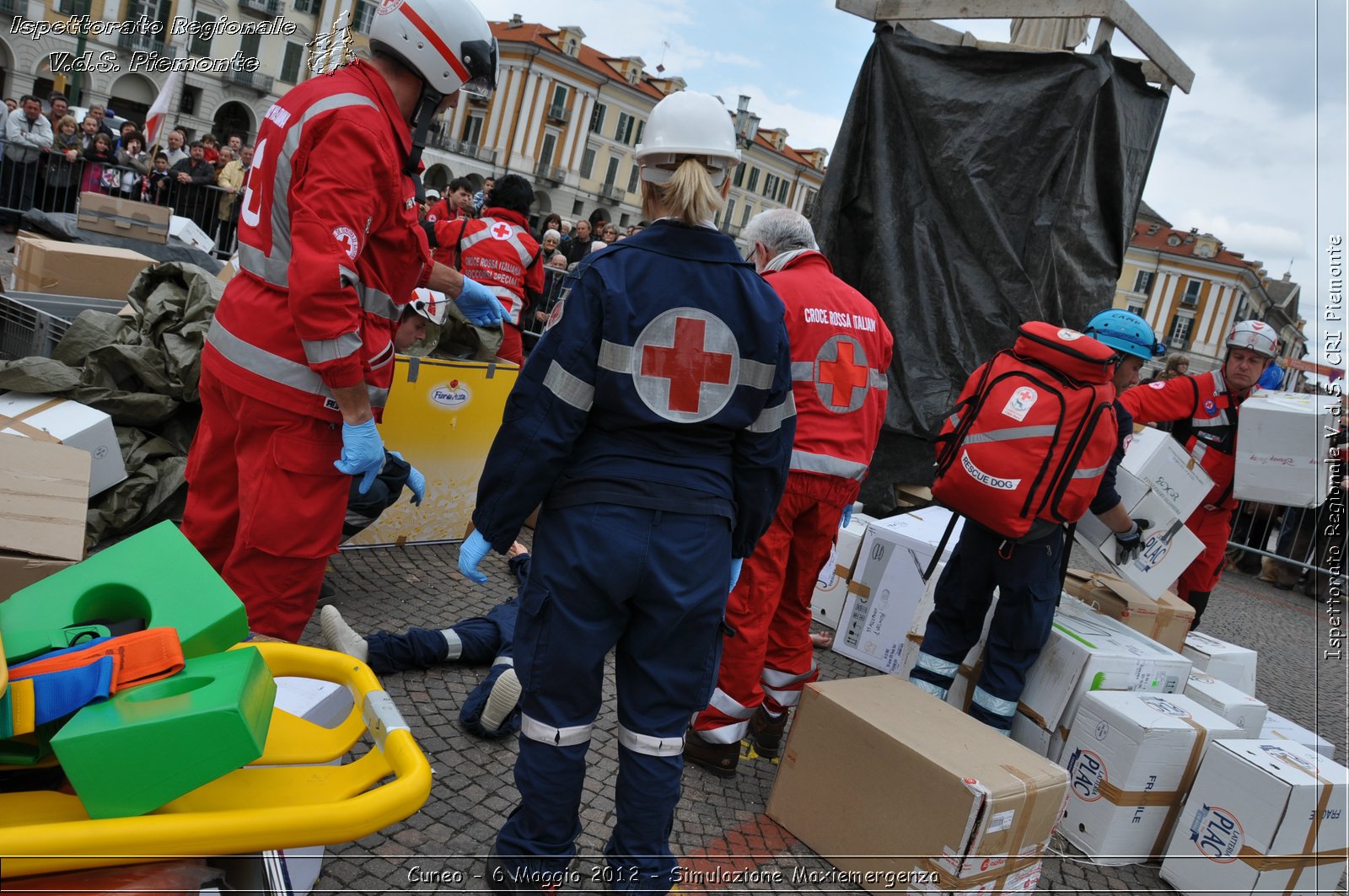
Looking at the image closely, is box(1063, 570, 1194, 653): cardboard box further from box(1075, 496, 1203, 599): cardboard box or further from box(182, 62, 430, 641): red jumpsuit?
box(182, 62, 430, 641): red jumpsuit

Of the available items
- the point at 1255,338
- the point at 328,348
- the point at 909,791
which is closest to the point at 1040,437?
the point at 909,791

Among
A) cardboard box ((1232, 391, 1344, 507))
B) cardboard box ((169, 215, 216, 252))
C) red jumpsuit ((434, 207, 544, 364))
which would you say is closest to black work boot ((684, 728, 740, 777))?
cardboard box ((1232, 391, 1344, 507))

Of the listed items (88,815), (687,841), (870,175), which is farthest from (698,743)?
(870,175)

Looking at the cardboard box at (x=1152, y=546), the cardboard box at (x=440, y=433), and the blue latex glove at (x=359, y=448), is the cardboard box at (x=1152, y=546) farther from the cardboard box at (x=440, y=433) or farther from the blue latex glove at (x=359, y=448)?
the blue latex glove at (x=359, y=448)

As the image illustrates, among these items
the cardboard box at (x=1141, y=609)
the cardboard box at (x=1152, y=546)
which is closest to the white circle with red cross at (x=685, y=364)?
the cardboard box at (x=1152, y=546)

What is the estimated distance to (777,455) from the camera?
279cm

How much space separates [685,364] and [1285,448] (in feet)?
15.0

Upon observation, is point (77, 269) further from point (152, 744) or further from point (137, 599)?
point (152, 744)

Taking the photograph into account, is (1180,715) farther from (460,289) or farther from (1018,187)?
(1018,187)

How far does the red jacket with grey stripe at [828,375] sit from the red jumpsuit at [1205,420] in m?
2.69

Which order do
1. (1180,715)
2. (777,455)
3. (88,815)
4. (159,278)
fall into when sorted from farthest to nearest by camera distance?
(159,278), (1180,715), (777,455), (88,815)

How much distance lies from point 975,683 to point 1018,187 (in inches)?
165

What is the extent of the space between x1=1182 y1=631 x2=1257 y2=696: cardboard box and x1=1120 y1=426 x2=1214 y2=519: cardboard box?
3.02ft

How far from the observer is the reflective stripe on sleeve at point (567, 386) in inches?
98.4
